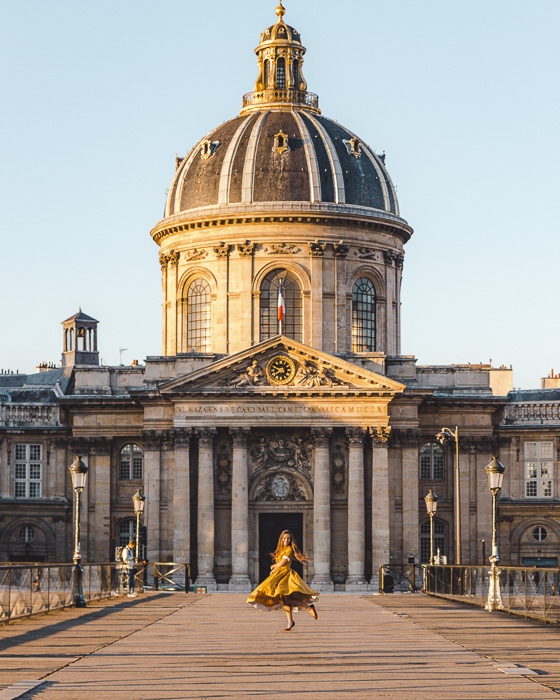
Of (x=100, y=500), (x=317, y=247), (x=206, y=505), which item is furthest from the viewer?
(x=317, y=247)

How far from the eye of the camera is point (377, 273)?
80562 millimetres

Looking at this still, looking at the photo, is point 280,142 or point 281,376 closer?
point 281,376

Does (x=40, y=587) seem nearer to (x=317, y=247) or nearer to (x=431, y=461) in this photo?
(x=431, y=461)

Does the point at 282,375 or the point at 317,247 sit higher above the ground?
the point at 317,247

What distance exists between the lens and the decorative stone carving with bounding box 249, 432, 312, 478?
72.1m

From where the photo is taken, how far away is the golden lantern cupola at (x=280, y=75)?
84000 millimetres

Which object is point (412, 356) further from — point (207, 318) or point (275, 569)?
point (275, 569)

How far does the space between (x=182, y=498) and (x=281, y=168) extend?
60.7 ft

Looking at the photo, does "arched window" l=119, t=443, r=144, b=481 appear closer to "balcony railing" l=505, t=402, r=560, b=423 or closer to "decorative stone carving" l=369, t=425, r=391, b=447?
"decorative stone carving" l=369, t=425, r=391, b=447

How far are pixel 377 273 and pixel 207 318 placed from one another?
896 cm

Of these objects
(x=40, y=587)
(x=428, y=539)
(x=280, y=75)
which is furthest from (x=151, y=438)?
(x=40, y=587)

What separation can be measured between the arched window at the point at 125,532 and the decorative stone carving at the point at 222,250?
1403 cm

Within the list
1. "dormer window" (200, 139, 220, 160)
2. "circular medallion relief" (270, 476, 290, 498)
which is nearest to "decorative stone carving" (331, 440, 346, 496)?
"circular medallion relief" (270, 476, 290, 498)

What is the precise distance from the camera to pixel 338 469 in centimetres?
7200
